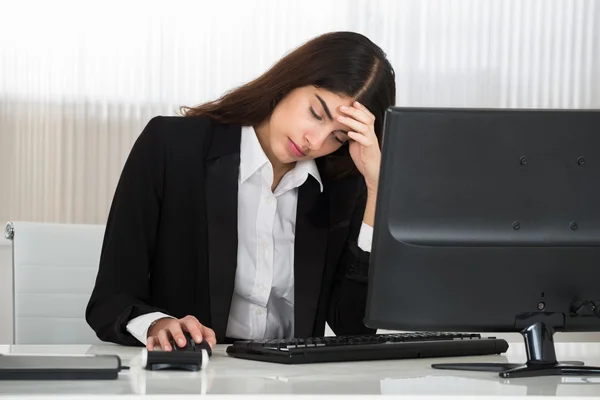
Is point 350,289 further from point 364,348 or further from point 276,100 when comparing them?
point 364,348

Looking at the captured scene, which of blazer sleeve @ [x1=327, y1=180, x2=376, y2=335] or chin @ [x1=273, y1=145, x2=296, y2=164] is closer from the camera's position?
chin @ [x1=273, y1=145, x2=296, y2=164]

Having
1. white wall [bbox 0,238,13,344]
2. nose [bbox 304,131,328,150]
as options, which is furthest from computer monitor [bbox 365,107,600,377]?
white wall [bbox 0,238,13,344]

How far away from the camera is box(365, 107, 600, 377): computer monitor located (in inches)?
46.6

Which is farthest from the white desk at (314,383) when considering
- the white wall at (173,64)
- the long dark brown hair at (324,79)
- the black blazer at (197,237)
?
the white wall at (173,64)

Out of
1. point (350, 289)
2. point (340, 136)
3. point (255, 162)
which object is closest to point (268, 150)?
point (255, 162)

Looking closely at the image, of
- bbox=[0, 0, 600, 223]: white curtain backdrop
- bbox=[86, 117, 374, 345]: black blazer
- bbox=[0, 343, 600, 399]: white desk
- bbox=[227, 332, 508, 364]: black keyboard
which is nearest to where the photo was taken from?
bbox=[0, 343, 600, 399]: white desk

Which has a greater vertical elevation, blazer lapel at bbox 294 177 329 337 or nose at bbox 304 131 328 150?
nose at bbox 304 131 328 150

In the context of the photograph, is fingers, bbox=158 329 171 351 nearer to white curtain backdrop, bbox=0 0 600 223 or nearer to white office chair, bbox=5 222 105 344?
white office chair, bbox=5 222 105 344

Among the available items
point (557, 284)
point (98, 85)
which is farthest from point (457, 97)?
point (557, 284)

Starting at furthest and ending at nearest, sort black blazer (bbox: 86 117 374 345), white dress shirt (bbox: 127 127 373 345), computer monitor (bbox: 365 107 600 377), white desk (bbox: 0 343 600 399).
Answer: white dress shirt (bbox: 127 127 373 345) → black blazer (bbox: 86 117 374 345) → computer monitor (bbox: 365 107 600 377) → white desk (bbox: 0 343 600 399)

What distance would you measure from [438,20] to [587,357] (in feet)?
7.89

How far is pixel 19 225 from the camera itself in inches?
78.7

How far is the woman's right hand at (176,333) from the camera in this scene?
1.39 meters

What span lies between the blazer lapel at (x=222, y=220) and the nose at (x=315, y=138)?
0.18 meters
